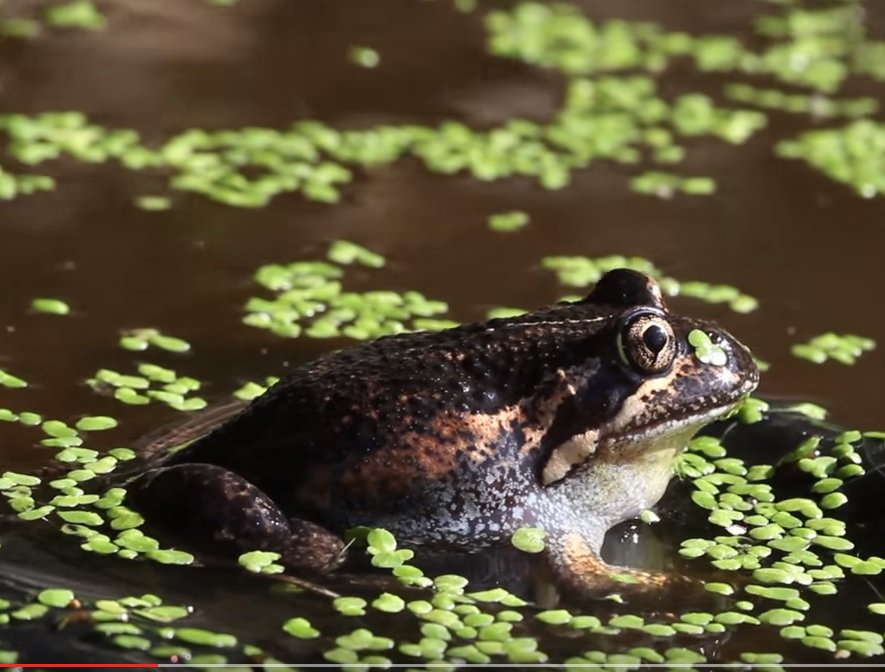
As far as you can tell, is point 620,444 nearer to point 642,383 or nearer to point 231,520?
point 642,383

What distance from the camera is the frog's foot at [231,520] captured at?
16.7ft

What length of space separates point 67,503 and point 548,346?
1.68 metres

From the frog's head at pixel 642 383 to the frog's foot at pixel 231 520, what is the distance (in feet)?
2.81

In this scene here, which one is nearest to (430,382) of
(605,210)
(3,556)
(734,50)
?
(3,556)

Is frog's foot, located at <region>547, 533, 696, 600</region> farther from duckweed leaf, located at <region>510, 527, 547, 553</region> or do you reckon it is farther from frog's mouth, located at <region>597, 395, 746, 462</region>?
frog's mouth, located at <region>597, 395, 746, 462</region>

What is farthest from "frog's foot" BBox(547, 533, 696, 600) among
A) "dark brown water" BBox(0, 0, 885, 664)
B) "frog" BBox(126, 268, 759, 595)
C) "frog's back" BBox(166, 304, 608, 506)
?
"dark brown water" BBox(0, 0, 885, 664)

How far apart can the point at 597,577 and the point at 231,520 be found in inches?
47.1

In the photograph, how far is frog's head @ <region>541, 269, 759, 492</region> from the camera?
542 cm

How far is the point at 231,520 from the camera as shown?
5078mm

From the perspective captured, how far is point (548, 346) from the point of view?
543 centimetres

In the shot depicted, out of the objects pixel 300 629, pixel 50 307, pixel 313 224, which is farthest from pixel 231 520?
pixel 313 224

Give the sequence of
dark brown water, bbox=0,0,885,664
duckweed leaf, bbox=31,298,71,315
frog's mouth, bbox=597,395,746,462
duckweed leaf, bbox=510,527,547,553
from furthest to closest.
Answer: duckweed leaf, bbox=31,298,71,315, dark brown water, bbox=0,0,885,664, frog's mouth, bbox=597,395,746,462, duckweed leaf, bbox=510,527,547,553

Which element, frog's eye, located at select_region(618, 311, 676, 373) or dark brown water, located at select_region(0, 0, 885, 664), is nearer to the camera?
frog's eye, located at select_region(618, 311, 676, 373)

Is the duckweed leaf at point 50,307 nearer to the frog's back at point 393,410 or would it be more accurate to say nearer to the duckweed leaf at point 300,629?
the frog's back at point 393,410
